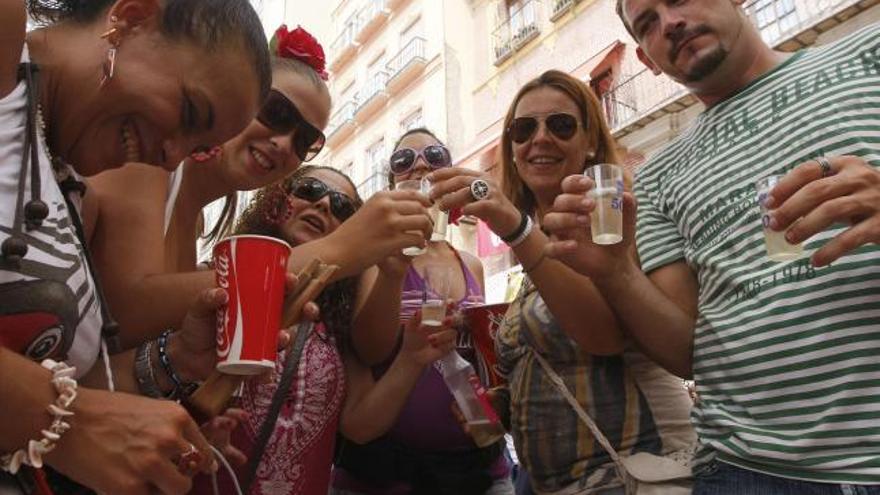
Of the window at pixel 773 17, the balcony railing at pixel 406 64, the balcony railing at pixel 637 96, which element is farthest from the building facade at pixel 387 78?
Answer: the window at pixel 773 17

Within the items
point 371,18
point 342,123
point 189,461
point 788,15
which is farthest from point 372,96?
point 189,461

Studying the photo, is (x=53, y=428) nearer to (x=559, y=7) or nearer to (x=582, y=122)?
(x=582, y=122)

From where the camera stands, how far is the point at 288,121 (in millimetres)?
2535

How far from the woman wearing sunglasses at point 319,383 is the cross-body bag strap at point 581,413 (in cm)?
43

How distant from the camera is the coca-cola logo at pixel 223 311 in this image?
4.67 ft

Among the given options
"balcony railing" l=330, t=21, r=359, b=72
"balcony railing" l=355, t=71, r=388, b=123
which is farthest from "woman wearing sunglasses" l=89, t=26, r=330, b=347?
"balcony railing" l=330, t=21, r=359, b=72

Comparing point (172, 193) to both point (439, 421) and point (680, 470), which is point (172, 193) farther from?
point (680, 470)

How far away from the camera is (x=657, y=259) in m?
2.15

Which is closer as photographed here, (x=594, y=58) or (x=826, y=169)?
(x=826, y=169)

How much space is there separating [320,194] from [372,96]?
1617 centimetres

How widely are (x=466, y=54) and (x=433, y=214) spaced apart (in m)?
15.1

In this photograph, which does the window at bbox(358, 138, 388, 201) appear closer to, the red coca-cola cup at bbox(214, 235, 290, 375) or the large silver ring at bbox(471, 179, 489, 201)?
the large silver ring at bbox(471, 179, 489, 201)

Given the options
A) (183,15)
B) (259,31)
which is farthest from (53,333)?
(259,31)

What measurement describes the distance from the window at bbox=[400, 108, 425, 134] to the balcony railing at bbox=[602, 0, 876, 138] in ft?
19.8
